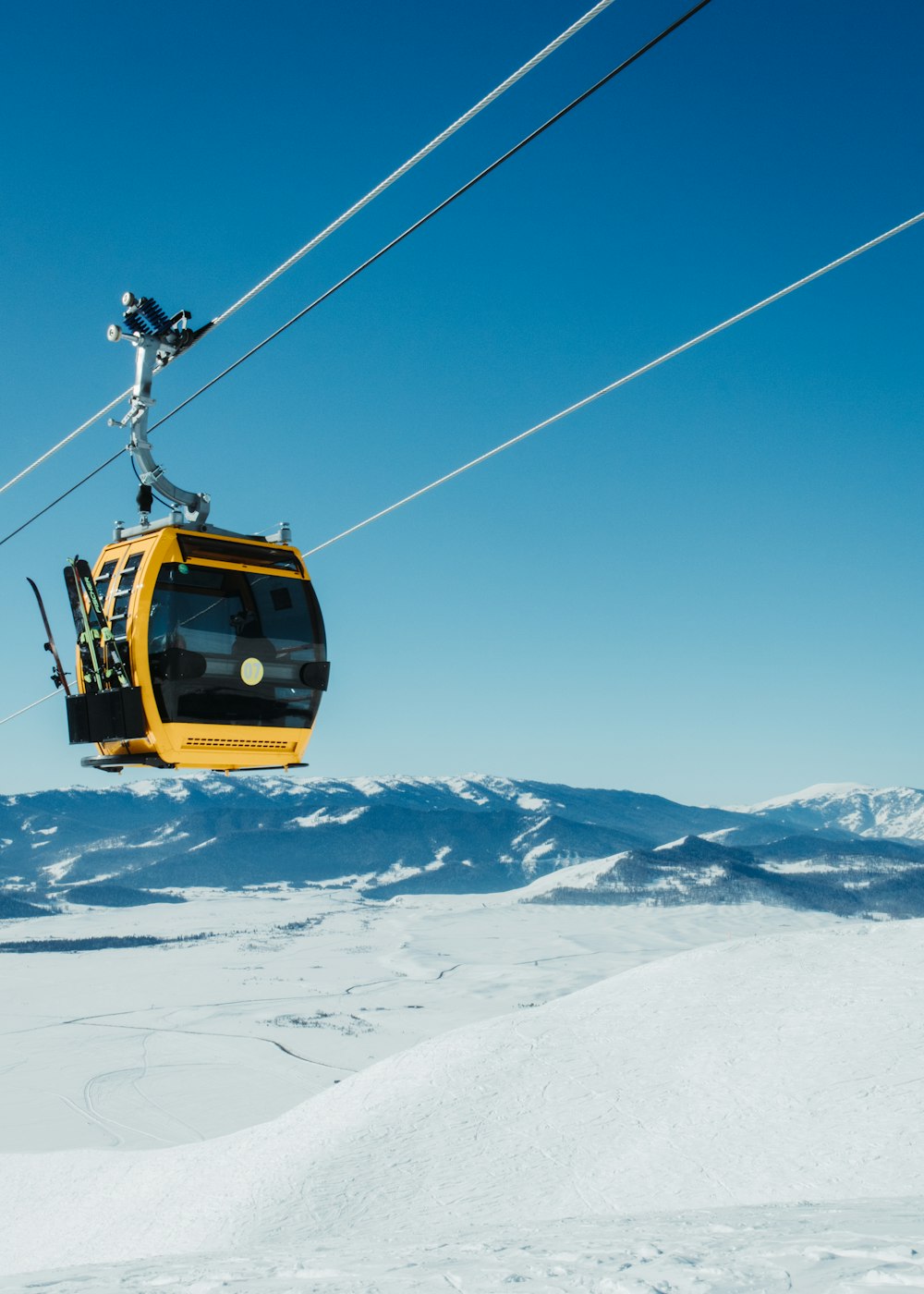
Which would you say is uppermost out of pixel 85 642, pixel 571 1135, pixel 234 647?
pixel 85 642

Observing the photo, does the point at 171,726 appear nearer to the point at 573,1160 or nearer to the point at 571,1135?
the point at 573,1160

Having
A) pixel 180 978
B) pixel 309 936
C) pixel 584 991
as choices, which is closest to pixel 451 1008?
pixel 180 978

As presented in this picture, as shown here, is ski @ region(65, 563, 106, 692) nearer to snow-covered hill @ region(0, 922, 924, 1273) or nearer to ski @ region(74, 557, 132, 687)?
ski @ region(74, 557, 132, 687)

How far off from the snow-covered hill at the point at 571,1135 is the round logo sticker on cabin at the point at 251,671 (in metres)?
8.71

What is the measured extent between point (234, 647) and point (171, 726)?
1153mm

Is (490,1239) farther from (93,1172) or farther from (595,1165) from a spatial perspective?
(93,1172)

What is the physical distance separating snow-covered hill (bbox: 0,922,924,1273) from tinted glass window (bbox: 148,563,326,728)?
846 centimetres

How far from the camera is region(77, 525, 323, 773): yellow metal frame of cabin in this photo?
1109 centimetres

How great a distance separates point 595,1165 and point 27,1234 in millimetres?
14130

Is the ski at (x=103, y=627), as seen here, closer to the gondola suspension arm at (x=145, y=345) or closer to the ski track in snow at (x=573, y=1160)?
the gondola suspension arm at (x=145, y=345)

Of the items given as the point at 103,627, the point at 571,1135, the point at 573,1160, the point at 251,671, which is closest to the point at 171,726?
the point at 251,671

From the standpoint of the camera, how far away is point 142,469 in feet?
36.2

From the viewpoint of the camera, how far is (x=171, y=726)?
11.1 meters

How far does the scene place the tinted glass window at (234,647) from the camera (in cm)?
1119
